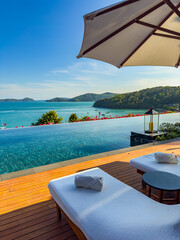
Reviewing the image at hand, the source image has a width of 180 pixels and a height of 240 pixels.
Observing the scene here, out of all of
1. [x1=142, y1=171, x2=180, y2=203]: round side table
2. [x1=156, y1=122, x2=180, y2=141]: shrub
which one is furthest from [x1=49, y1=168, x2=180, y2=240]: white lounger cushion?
[x1=156, y1=122, x2=180, y2=141]: shrub

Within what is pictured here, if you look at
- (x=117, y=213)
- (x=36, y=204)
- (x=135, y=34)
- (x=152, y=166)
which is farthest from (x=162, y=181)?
(x=135, y=34)

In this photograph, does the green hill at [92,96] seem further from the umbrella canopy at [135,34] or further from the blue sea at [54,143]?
the umbrella canopy at [135,34]

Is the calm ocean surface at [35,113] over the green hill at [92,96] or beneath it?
beneath

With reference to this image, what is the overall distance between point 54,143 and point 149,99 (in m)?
14.7

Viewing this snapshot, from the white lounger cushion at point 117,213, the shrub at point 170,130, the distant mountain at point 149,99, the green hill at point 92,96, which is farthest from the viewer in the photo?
the green hill at point 92,96

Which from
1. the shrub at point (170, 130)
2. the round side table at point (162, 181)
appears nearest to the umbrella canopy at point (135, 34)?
the round side table at point (162, 181)

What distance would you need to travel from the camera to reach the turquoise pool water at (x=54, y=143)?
4121mm

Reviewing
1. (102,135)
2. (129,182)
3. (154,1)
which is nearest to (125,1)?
(154,1)

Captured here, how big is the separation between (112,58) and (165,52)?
0.99 metres

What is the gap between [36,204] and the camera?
2.12m

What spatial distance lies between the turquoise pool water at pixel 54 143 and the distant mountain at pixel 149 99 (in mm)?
10750

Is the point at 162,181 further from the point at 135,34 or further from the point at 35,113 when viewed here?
the point at 35,113

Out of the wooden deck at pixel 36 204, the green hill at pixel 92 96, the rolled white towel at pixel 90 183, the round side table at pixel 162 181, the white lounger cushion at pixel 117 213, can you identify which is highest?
the green hill at pixel 92 96

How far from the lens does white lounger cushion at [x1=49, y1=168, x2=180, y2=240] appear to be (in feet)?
3.67
